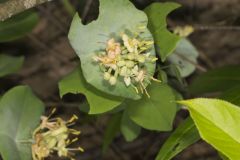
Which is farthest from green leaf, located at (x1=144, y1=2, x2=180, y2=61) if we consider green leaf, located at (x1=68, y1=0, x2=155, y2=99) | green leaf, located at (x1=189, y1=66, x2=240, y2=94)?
green leaf, located at (x1=189, y1=66, x2=240, y2=94)

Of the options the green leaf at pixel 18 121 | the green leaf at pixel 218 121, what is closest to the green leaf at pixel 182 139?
the green leaf at pixel 218 121


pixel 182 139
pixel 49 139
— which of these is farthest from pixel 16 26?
pixel 182 139

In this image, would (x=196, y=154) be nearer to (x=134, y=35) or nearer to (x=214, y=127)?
(x=134, y=35)

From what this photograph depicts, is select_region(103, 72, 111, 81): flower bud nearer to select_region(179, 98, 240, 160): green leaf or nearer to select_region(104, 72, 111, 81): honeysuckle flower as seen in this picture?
select_region(104, 72, 111, 81): honeysuckle flower

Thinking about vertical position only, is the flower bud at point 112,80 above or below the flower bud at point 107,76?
below

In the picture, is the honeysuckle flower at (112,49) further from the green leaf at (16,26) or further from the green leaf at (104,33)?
the green leaf at (16,26)

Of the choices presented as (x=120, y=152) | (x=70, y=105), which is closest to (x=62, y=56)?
(x=70, y=105)
